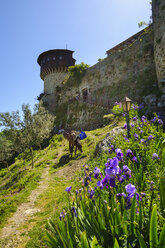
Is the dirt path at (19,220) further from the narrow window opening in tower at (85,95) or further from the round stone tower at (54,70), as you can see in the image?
Answer: the round stone tower at (54,70)

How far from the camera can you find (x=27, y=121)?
1174cm

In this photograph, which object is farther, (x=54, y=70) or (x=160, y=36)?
(x=54, y=70)

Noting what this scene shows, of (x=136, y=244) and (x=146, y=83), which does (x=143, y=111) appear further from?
(x=136, y=244)

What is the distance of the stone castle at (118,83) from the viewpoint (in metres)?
10.6

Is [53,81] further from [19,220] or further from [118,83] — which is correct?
[19,220]

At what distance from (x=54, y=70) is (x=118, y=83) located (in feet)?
55.0

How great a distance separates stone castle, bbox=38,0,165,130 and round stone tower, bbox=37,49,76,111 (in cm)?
18

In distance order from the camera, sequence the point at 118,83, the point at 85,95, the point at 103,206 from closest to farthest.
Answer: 1. the point at 103,206
2. the point at 118,83
3. the point at 85,95

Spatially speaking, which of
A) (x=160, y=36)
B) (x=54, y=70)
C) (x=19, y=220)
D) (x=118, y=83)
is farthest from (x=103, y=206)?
(x=54, y=70)

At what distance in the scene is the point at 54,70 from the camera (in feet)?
96.5

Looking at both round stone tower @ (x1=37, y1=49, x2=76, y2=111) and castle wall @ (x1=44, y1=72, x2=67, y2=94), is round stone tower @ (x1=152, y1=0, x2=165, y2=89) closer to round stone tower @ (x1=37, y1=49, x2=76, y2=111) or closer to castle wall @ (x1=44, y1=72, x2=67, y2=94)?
round stone tower @ (x1=37, y1=49, x2=76, y2=111)

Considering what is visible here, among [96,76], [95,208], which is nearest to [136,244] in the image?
[95,208]

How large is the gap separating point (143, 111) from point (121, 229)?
315 inches

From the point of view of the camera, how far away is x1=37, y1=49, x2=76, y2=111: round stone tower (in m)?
29.1
